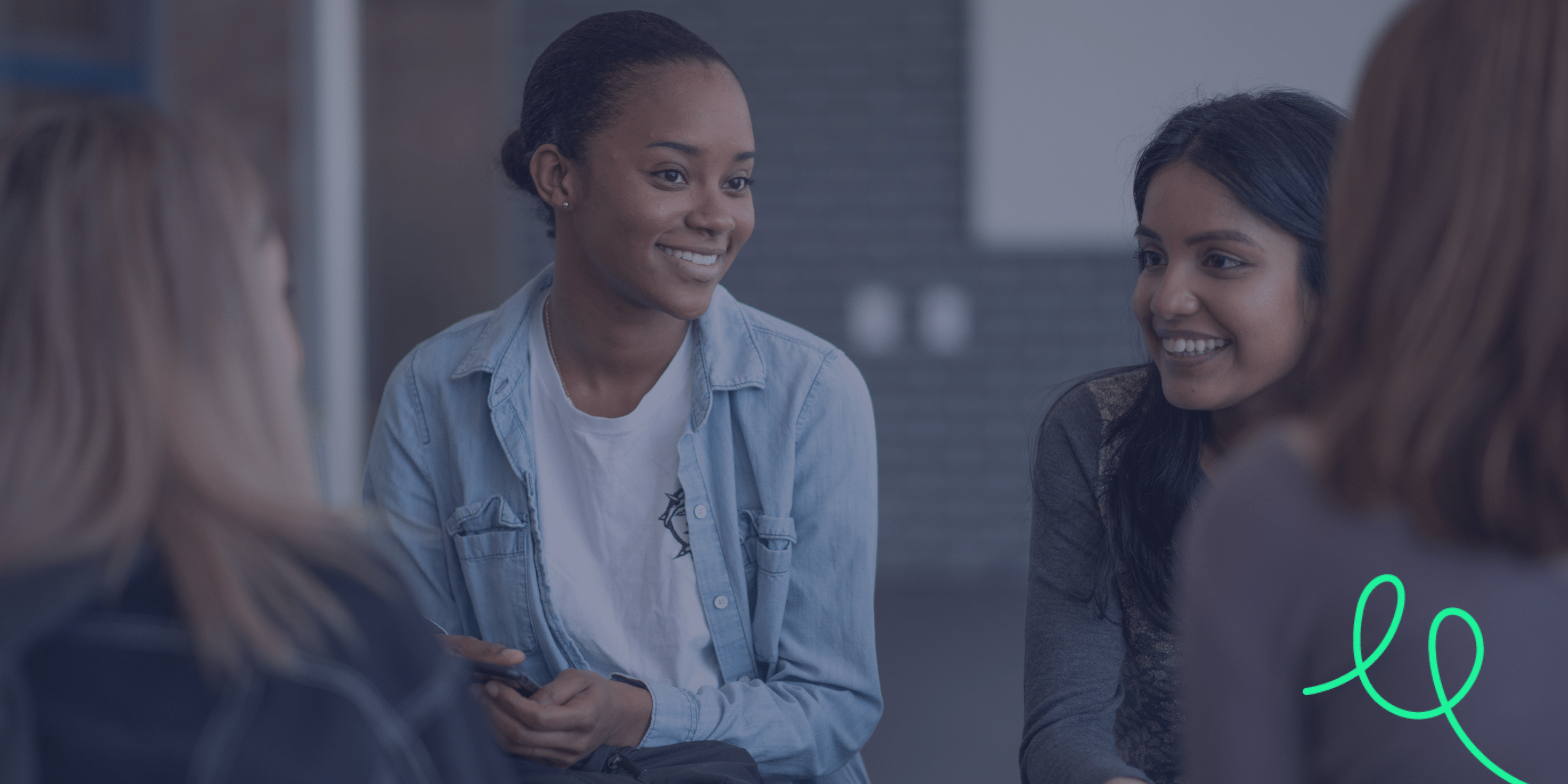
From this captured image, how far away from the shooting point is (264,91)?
16.5 ft

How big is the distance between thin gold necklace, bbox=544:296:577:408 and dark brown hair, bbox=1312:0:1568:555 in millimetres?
1054

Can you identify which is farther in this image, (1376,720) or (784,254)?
(784,254)

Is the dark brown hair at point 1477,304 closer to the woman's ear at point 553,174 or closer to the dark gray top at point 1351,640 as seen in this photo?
the dark gray top at point 1351,640

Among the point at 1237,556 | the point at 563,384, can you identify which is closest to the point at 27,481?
the point at 1237,556

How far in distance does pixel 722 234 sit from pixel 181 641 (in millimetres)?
974

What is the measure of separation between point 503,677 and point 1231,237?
934 millimetres

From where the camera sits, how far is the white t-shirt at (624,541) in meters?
1.47

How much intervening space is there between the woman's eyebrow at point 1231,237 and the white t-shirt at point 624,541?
0.66 meters

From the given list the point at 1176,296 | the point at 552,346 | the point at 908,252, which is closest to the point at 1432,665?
the point at 1176,296

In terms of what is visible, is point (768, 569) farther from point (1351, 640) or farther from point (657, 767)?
point (1351, 640)

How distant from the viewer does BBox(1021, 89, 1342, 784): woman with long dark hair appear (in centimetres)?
134

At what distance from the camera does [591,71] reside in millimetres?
1571

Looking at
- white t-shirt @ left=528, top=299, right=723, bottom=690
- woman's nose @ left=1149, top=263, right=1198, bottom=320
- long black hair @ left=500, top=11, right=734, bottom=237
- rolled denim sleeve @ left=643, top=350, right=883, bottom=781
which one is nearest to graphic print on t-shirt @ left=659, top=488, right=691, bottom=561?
white t-shirt @ left=528, top=299, right=723, bottom=690

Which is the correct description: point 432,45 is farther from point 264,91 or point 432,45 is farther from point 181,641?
point 181,641
